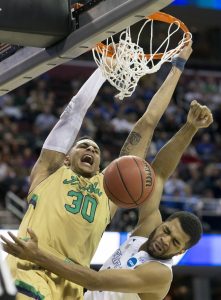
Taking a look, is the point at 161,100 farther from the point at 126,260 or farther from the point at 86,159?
the point at 126,260

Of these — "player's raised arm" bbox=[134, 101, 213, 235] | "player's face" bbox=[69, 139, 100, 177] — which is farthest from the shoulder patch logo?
"player's face" bbox=[69, 139, 100, 177]

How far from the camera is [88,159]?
484 cm

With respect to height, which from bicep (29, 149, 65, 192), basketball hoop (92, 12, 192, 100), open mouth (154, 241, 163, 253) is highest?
basketball hoop (92, 12, 192, 100)

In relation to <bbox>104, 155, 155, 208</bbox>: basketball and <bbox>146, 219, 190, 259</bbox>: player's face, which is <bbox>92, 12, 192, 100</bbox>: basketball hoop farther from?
<bbox>146, 219, 190, 259</bbox>: player's face

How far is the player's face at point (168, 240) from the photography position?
445 cm

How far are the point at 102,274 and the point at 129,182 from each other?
20.9 inches

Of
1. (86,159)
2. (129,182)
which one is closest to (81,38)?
(129,182)

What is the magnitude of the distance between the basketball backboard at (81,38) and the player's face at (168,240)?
3.60 ft

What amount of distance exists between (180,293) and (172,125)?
468 cm

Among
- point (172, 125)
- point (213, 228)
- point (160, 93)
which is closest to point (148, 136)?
point (160, 93)

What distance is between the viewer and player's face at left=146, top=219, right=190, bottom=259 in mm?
4449

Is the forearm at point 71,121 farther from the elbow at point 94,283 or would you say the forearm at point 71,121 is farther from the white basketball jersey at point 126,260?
the elbow at point 94,283

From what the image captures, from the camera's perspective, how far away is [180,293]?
10.6 m

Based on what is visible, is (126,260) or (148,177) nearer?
(148,177)
